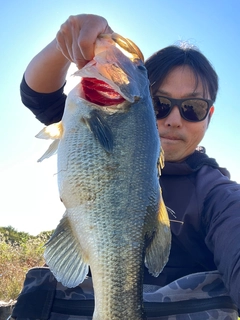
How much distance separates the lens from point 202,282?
91.6 inches

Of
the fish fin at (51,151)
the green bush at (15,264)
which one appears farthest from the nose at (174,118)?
the green bush at (15,264)

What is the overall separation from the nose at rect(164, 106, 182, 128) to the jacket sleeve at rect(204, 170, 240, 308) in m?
0.55

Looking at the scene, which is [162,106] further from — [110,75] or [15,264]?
[15,264]

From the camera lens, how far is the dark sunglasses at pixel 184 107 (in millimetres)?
3184

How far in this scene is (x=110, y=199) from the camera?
180 centimetres

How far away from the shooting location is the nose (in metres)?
3.19

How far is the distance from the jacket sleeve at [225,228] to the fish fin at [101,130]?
35.3 inches

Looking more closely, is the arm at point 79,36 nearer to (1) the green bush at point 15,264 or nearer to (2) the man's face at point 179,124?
(2) the man's face at point 179,124

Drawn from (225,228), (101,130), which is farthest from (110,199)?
(225,228)

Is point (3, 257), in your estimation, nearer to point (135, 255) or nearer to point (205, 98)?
point (205, 98)

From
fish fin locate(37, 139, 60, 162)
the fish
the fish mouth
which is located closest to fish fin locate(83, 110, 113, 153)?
the fish

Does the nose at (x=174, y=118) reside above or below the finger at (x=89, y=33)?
below

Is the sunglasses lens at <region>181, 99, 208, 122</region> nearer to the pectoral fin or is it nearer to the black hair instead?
the black hair

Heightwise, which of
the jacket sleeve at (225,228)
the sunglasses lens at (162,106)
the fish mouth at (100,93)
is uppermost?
the fish mouth at (100,93)
